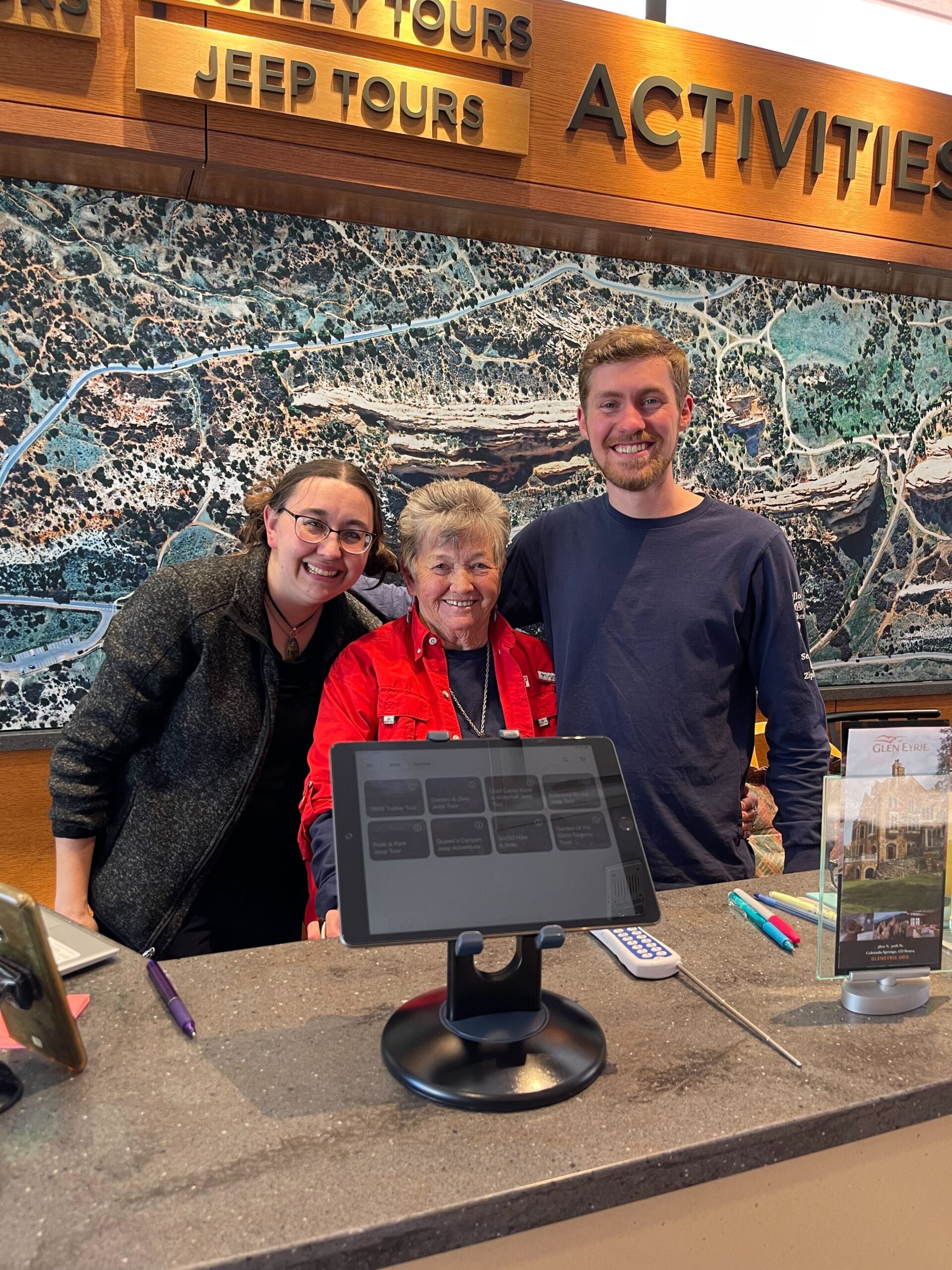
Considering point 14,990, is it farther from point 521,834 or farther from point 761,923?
point 761,923

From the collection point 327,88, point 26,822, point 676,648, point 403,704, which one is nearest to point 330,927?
point 403,704

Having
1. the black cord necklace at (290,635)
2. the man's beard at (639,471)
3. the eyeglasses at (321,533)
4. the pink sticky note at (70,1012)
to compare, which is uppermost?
the man's beard at (639,471)

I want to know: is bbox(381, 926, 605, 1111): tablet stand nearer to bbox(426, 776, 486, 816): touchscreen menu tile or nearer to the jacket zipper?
bbox(426, 776, 486, 816): touchscreen menu tile

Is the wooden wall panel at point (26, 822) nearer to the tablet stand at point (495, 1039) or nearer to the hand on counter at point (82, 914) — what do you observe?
the hand on counter at point (82, 914)

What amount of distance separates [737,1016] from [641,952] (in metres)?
0.17

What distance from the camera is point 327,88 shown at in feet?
7.83

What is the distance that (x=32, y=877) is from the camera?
2.55 metres

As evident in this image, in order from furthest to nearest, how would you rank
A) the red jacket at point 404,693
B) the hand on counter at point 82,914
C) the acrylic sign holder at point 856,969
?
1. the hand on counter at point 82,914
2. the red jacket at point 404,693
3. the acrylic sign holder at point 856,969

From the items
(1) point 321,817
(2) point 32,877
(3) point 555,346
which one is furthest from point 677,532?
(2) point 32,877

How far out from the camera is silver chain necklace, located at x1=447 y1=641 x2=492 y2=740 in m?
1.85

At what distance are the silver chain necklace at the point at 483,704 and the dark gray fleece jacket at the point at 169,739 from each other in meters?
0.38

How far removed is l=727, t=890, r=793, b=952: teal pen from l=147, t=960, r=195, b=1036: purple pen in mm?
820

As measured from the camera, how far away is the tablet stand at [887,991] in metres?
1.17

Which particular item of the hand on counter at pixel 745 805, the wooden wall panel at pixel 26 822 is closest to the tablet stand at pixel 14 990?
the hand on counter at pixel 745 805
